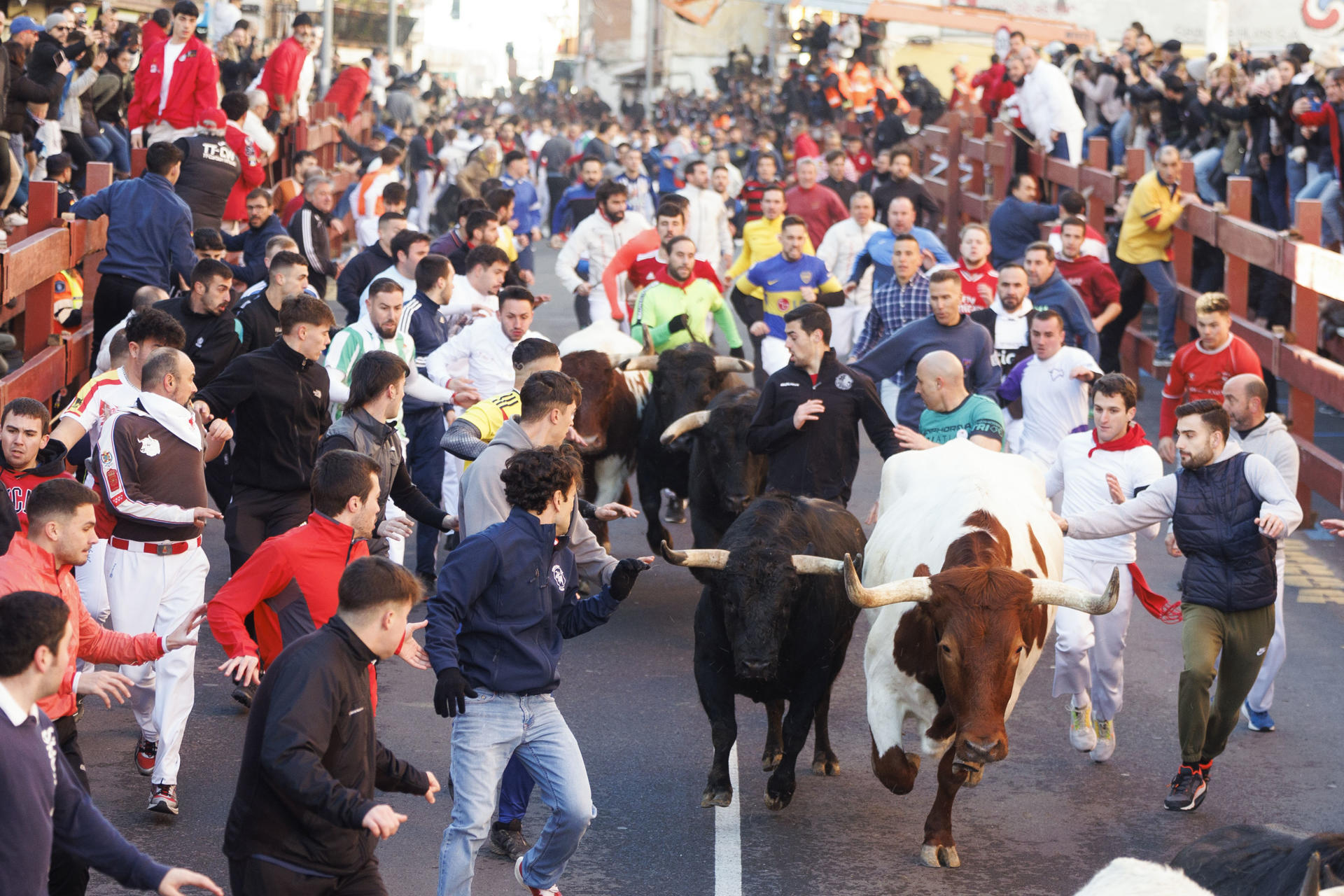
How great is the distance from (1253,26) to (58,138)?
2716 cm

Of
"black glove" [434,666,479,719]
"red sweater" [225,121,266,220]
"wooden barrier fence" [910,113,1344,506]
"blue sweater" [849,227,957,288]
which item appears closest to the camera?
"black glove" [434,666,479,719]

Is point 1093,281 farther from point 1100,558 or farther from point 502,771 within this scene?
point 502,771

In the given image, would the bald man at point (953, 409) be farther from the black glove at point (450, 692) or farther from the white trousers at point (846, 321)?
the white trousers at point (846, 321)

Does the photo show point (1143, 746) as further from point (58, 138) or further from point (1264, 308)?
point (58, 138)

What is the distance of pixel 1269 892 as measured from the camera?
443 cm

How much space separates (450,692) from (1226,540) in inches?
147

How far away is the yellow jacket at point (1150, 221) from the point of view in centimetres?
1562

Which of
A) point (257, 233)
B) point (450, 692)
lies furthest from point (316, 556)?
point (257, 233)

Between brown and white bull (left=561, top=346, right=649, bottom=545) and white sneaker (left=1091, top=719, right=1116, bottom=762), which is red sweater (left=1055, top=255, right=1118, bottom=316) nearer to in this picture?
brown and white bull (left=561, top=346, right=649, bottom=545)

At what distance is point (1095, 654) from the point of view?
770 centimetres

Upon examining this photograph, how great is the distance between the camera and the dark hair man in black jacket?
13.9 feet

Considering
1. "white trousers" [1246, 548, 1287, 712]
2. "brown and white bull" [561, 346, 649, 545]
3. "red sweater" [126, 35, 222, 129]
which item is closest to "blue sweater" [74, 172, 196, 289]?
A: "brown and white bull" [561, 346, 649, 545]

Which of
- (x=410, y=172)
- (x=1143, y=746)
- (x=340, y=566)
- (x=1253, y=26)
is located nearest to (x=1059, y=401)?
(x=1143, y=746)

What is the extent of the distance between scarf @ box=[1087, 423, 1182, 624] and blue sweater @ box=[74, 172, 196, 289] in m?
6.28
